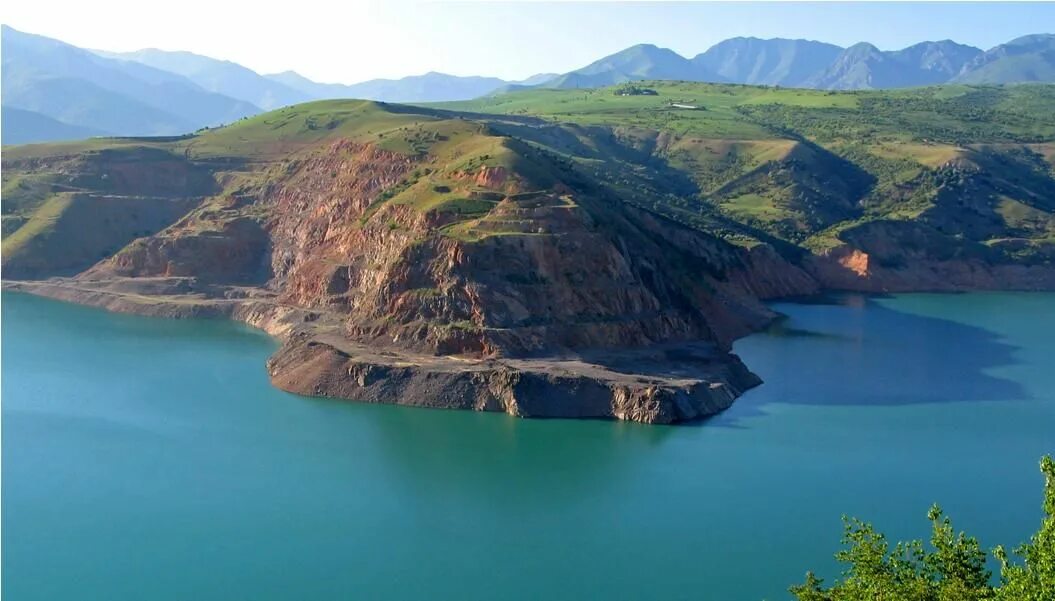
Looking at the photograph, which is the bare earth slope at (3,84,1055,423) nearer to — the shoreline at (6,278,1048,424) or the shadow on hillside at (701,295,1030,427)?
the shoreline at (6,278,1048,424)

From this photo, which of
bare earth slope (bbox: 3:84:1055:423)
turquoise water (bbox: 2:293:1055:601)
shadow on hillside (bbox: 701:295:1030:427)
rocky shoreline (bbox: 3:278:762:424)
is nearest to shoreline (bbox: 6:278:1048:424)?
rocky shoreline (bbox: 3:278:762:424)

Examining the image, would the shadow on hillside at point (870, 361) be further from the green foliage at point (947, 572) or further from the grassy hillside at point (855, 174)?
the green foliage at point (947, 572)

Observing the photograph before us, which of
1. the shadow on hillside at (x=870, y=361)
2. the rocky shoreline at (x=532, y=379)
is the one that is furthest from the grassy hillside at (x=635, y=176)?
the shadow on hillside at (x=870, y=361)

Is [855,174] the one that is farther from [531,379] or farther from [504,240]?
[531,379]

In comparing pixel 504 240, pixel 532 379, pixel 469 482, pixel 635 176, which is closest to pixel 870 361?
pixel 504 240

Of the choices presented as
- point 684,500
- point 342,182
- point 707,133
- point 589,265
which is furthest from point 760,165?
point 684,500

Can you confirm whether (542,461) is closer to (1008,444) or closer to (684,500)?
(684,500)
